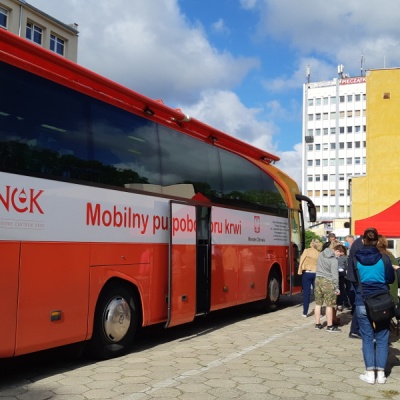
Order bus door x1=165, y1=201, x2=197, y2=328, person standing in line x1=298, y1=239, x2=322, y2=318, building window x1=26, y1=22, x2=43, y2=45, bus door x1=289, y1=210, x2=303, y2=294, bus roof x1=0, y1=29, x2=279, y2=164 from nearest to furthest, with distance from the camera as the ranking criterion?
bus roof x1=0, y1=29, x2=279, y2=164
bus door x1=165, y1=201, x2=197, y2=328
person standing in line x1=298, y1=239, x2=322, y2=318
bus door x1=289, y1=210, x2=303, y2=294
building window x1=26, y1=22, x2=43, y2=45

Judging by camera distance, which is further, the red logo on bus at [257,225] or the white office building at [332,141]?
the white office building at [332,141]

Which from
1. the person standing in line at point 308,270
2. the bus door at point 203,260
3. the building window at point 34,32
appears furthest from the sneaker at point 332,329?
the building window at point 34,32

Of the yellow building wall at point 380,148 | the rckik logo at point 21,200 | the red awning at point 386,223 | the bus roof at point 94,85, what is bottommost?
the rckik logo at point 21,200

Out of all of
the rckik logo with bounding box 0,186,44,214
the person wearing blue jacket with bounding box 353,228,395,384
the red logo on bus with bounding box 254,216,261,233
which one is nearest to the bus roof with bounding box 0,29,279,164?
the rckik logo with bounding box 0,186,44,214

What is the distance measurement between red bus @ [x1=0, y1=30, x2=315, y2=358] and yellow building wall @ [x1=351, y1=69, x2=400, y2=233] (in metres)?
26.8

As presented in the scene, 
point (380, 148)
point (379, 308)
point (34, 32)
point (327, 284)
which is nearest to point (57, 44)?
point (34, 32)

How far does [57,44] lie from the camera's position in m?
48.9

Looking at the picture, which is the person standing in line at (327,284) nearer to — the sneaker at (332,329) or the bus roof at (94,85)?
the sneaker at (332,329)

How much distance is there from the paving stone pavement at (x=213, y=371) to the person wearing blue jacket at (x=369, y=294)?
253 mm

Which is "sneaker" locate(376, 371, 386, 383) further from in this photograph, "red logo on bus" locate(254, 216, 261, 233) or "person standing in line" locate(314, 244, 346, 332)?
"red logo on bus" locate(254, 216, 261, 233)

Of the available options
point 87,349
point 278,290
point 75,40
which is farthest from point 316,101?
point 87,349

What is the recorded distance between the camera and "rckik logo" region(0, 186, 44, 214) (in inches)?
213

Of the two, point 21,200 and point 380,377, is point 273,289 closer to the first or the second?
point 380,377

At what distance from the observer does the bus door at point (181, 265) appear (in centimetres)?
813
